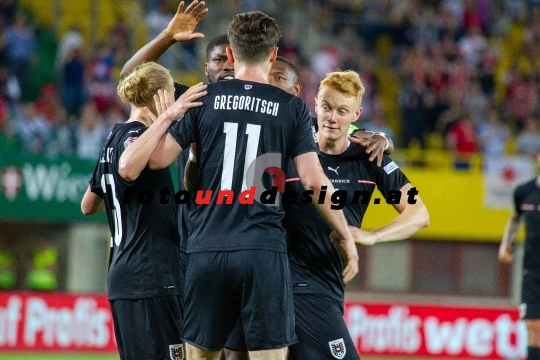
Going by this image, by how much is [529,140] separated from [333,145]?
12.6 m

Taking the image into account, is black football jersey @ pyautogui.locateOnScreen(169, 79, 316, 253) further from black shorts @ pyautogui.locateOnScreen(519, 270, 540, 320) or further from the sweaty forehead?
black shorts @ pyautogui.locateOnScreen(519, 270, 540, 320)

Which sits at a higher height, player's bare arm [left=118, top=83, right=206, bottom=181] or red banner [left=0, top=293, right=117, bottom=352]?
player's bare arm [left=118, top=83, right=206, bottom=181]

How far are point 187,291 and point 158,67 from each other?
148cm

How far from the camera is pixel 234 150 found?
5176 mm

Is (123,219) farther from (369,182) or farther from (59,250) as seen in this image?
(59,250)

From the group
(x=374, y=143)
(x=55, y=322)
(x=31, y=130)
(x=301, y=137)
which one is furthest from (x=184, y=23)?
(x=31, y=130)

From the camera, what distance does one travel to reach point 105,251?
1667 cm

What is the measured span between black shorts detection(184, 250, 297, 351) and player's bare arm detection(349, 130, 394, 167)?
1.44 m

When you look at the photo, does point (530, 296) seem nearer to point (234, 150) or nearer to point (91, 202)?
point (91, 202)

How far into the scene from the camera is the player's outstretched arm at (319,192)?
524 cm

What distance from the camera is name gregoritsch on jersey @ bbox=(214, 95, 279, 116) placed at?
17.0ft

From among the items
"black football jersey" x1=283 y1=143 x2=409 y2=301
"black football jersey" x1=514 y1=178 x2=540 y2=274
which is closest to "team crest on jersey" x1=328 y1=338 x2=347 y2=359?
"black football jersey" x1=283 y1=143 x2=409 y2=301

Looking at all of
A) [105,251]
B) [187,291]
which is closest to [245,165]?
[187,291]

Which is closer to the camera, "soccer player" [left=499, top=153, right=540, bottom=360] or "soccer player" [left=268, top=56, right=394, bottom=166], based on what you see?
"soccer player" [left=268, top=56, right=394, bottom=166]
